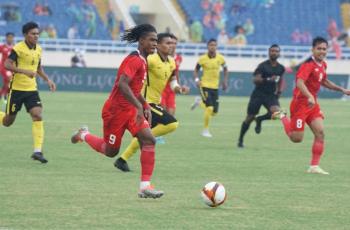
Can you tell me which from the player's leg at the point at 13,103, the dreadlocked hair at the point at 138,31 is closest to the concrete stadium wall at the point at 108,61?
the player's leg at the point at 13,103

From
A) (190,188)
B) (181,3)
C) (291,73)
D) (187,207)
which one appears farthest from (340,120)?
(181,3)

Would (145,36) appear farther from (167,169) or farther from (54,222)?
(167,169)

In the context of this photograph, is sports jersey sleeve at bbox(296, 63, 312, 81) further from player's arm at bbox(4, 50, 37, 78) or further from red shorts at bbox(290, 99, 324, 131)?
player's arm at bbox(4, 50, 37, 78)

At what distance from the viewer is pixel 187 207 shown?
10.4 metres

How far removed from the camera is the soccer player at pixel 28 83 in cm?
1520

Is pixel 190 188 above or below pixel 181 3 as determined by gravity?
below

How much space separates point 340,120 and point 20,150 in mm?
13992

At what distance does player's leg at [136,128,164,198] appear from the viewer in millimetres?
10938

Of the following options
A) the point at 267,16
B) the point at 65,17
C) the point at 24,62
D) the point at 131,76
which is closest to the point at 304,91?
the point at 131,76

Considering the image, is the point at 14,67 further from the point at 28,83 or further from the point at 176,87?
the point at 176,87

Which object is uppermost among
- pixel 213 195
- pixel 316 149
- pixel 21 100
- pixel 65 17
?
pixel 65 17

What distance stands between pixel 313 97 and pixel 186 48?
3352cm

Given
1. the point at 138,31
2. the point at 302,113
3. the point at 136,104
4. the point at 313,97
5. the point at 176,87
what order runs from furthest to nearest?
the point at 176,87 < the point at 302,113 < the point at 313,97 < the point at 138,31 < the point at 136,104

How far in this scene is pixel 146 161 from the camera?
36.3 feet
